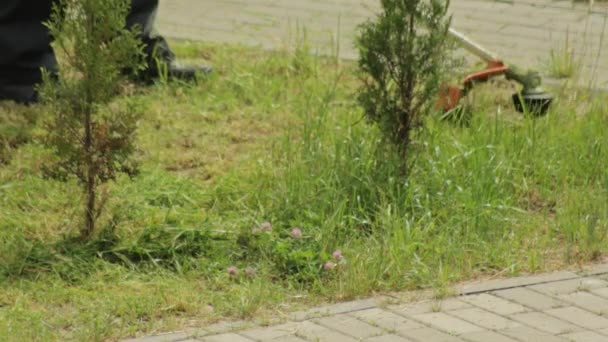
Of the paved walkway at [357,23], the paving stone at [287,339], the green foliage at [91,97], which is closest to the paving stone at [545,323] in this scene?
the paving stone at [287,339]

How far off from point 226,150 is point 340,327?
215 centimetres

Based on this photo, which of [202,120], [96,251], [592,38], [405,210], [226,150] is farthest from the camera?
[592,38]

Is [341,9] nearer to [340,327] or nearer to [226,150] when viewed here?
[226,150]

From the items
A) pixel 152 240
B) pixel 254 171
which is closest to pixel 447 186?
pixel 254 171

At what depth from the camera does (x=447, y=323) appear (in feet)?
16.1

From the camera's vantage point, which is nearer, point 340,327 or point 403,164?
point 340,327

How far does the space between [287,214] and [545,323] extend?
128 centimetres

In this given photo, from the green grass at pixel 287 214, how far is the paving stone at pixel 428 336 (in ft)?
1.32

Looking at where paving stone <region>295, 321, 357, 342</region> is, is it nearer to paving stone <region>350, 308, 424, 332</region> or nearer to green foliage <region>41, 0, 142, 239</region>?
paving stone <region>350, 308, 424, 332</region>

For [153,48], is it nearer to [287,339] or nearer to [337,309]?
[337,309]

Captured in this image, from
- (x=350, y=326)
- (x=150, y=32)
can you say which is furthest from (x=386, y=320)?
(x=150, y=32)

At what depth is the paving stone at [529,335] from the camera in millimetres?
4805

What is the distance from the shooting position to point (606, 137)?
6.61 meters

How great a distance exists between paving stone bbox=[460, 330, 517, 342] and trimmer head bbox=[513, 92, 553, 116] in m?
2.37
